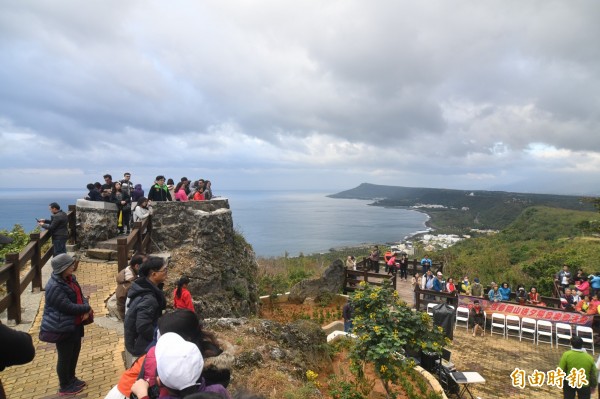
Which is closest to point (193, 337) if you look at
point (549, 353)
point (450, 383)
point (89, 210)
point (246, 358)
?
point (246, 358)

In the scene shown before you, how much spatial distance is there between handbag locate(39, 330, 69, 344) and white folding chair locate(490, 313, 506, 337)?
11.4 m

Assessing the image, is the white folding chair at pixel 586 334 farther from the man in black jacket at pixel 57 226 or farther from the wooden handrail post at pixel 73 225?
the wooden handrail post at pixel 73 225

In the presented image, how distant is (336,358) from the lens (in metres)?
7.09

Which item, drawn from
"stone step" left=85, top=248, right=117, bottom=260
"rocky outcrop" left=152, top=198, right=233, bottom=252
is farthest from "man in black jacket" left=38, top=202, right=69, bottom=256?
"rocky outcrop" left=152, top=198, right=233, bottom=252

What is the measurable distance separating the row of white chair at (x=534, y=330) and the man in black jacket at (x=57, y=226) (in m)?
11.2

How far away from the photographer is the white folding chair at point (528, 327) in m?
10.3

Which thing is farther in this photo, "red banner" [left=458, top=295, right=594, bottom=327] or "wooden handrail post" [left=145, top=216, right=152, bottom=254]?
"red banner" [left=458, top=295, right=594, bottom=327]

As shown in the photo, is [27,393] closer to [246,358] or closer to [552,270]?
[246,358]

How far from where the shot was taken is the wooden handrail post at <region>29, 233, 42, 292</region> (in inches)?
253

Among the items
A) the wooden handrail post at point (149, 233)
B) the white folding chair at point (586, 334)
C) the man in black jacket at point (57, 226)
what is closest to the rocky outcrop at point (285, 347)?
the man in black jacket at point (57, 226)

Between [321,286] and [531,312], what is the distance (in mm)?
6844

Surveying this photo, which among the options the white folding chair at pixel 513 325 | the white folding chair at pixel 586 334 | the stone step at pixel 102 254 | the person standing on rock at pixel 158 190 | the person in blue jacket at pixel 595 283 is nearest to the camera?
the stone step at pixel 102 254

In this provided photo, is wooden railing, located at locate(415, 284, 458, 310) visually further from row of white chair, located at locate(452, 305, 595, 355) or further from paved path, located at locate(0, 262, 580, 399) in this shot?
paved path, located at locate(0, 262, 580, 399)

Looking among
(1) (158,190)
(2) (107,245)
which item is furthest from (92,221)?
(1) (158,190)
